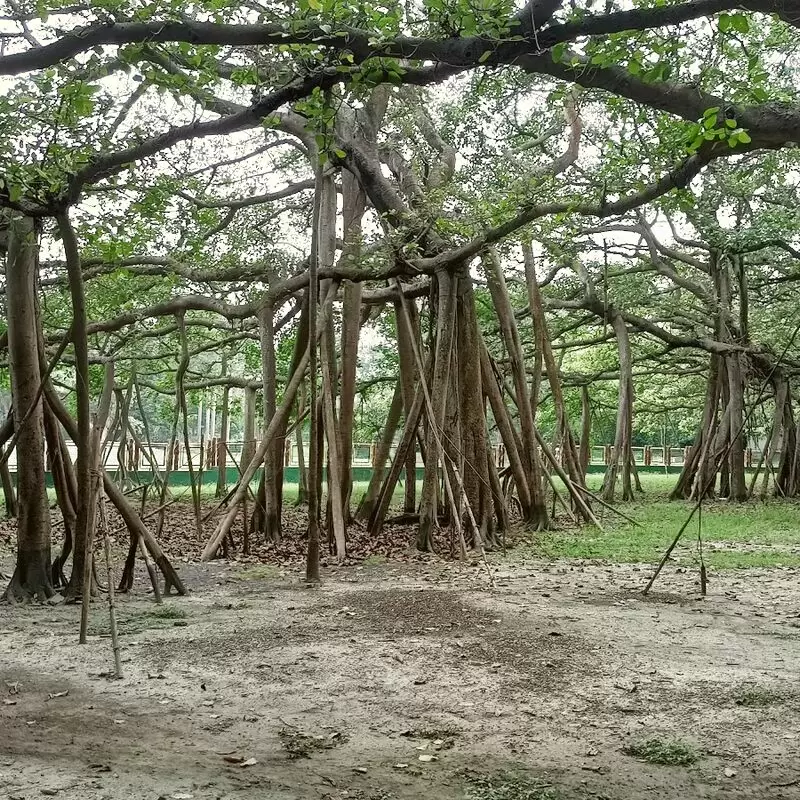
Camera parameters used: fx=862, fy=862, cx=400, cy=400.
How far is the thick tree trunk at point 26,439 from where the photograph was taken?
6.09 meters

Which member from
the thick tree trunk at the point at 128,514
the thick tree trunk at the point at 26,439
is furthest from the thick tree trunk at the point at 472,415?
the thick tree trunk at the point at 26,439

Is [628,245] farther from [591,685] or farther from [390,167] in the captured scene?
[591,685]

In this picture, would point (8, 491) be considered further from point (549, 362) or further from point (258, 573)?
point (549, 362)

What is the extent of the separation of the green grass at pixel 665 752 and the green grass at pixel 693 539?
4.58 m

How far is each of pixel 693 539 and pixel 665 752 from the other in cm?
717

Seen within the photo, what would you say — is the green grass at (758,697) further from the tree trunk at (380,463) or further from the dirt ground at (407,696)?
the tree trunk at (380,463)

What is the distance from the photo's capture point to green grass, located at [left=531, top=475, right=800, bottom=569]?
26.8ft

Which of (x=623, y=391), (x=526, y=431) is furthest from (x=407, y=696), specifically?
(x=623, y=391)

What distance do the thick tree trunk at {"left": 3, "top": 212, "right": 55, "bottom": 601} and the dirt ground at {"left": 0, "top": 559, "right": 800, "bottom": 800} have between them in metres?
0.42

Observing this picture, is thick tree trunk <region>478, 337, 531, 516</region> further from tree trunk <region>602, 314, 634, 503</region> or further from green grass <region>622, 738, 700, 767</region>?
green grass <region>622, 738, 700, 767</region>

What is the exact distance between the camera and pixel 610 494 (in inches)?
589

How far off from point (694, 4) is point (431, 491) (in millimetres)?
5616

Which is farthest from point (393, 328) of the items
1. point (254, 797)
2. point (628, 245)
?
point (254, 797)

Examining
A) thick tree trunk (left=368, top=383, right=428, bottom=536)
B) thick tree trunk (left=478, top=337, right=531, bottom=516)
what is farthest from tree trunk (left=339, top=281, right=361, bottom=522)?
thick tree trunk (left=478, top=337, right=531, bottom=516)
